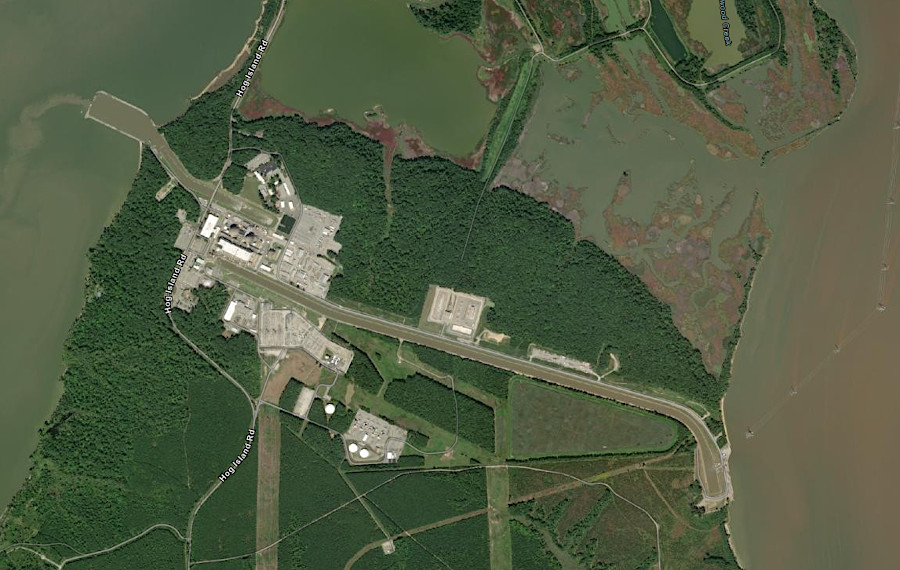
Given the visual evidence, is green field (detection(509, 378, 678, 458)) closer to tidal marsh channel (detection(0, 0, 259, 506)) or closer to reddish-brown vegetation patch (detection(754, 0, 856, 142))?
reddish-brown vegetation patch (detection(754, 0, 856, 142))

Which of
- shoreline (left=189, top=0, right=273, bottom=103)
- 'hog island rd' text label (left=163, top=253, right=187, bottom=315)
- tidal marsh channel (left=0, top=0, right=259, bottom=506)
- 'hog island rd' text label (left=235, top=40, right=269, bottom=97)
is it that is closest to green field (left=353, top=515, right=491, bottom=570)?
'hog island rd' text label (left=163, top=253, right=187, bottom=315)

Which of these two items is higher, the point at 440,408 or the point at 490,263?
the point at 490,263

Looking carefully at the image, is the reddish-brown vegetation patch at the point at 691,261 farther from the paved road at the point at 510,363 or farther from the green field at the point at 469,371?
the green field at the point at 469,371

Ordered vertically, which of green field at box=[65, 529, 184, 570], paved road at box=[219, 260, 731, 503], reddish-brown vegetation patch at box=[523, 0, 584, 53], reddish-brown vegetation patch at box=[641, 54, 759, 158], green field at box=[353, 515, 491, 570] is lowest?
green field at box=[65, 529, 184, 570]

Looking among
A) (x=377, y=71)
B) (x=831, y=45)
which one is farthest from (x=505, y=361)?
(x=831, y=45)

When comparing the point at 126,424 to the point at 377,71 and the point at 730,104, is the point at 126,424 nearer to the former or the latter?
the point at 377,71
